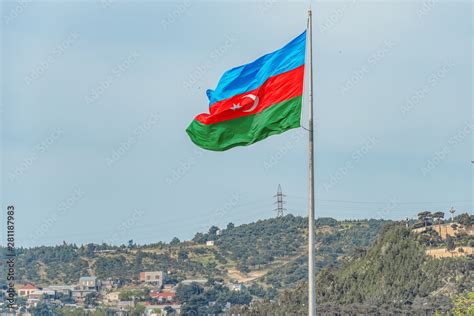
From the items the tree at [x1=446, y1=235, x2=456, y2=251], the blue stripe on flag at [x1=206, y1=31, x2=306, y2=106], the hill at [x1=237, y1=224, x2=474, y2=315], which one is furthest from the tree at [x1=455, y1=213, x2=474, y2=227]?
the blue stripe on flag at [x1=206, y1=31, x2=306, y2=106]

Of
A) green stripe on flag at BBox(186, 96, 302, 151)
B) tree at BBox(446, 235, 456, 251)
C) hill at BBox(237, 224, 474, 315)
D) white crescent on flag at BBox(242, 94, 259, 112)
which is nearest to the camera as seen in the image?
green stripe on flag at BBox(186, 96, 302, 151)

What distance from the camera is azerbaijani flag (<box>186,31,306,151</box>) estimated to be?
27.7 m

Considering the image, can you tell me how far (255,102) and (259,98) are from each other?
13 cm

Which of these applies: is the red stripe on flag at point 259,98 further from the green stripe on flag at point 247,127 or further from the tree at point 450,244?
the tree at point 450,244

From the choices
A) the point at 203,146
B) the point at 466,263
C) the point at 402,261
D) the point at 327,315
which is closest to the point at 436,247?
the point at 402,261

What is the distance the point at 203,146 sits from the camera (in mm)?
28609

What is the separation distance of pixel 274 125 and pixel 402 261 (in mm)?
126303

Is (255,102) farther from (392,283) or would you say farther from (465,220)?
(465,220)

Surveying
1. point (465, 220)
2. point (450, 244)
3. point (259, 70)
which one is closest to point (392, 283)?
point (450, 244)

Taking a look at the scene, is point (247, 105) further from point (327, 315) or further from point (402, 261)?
point (402, 261)

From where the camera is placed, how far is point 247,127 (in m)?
28.2

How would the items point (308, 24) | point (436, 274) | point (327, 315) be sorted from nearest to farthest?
1. point (308, 24)
2. point (327, 315)
3. point (436, 274)

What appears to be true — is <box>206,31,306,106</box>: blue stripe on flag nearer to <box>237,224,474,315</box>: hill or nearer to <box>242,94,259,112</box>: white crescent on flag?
<box>242,94,259,112</box>: white crescent on flag

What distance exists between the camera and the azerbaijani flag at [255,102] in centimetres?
2769
